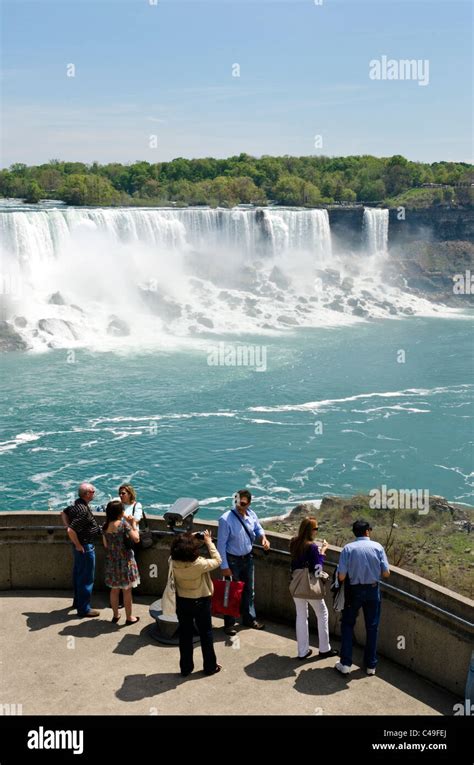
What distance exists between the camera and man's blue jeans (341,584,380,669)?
22.9ft

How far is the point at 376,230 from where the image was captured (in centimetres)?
7656

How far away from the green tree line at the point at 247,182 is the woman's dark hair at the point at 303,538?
78.1m

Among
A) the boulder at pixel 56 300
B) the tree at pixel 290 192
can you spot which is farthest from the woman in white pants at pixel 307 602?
the tree at pixel 290 192

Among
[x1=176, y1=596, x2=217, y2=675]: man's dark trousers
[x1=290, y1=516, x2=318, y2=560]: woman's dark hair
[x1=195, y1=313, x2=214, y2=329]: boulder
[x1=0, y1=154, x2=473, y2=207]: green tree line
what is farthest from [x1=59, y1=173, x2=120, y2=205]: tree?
[x1=176, y1=596, x2=217, y2=675]: man's dark trousers

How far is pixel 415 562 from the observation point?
48.2 feet

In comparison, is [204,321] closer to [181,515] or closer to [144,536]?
[144,536]

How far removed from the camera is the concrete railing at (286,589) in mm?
6758

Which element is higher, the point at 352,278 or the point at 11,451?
the point at 352,278

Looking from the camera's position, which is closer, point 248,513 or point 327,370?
point 248,513

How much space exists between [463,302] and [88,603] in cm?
6555

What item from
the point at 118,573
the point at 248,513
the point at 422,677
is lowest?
the point at 422,677

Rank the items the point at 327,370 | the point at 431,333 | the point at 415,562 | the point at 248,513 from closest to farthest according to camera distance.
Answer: the point at 248,513 < the point at 415,562 < the point at 327,370 < the point at 431,333

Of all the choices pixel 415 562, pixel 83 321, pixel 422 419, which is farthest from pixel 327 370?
pixel 415 562

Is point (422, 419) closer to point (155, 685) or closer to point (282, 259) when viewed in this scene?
point (155, 685)
